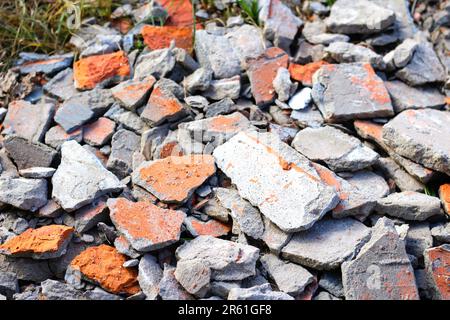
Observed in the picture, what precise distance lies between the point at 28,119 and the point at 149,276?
1.31 meters

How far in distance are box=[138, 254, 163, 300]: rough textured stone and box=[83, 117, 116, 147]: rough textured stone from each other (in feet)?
2.74

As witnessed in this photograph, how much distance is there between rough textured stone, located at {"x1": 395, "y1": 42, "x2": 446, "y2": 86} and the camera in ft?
10.7

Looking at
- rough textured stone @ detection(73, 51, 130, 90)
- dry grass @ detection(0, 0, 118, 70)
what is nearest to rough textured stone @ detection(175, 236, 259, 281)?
rough textured stone @ detection(73, 51, 130, 90)

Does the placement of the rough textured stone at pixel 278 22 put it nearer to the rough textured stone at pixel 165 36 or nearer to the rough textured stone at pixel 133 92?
the rough textured stone at pixel 165 36

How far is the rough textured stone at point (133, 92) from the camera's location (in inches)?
122

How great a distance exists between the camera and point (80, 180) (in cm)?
271

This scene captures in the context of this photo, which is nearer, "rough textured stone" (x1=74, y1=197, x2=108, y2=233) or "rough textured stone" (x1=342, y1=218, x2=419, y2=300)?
"rough textured stone" (x1=342, y1=218, x2=419, y2=300)

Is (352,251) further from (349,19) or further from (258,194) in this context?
(349,19)

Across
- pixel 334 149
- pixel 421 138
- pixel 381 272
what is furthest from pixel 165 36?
pixel 381 272

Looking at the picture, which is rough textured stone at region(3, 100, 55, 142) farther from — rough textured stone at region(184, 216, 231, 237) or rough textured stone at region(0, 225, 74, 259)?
rough textured stone at region(184, 216, 231, 237)

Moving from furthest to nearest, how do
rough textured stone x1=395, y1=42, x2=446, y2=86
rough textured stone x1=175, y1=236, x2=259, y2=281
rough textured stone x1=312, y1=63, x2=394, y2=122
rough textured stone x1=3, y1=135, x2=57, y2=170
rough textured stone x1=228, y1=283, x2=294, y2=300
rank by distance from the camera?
1. rough textured stone x1=395, y1=42, x2=446, y2=86
2. rough textured stone x1=312, y1=63, x2=394, y2=122
3. rough textured stone x1=3, y1=135, x2=57, y2=170
4. rough textured stone x1=175, y1=236, x2=259, y2=281
5. rough textured stone x1=228, y1=283, x2=294, y2=300

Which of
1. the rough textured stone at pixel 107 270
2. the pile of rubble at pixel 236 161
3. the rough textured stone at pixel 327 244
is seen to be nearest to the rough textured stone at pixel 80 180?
the pile of rubble at pixel 236 161
